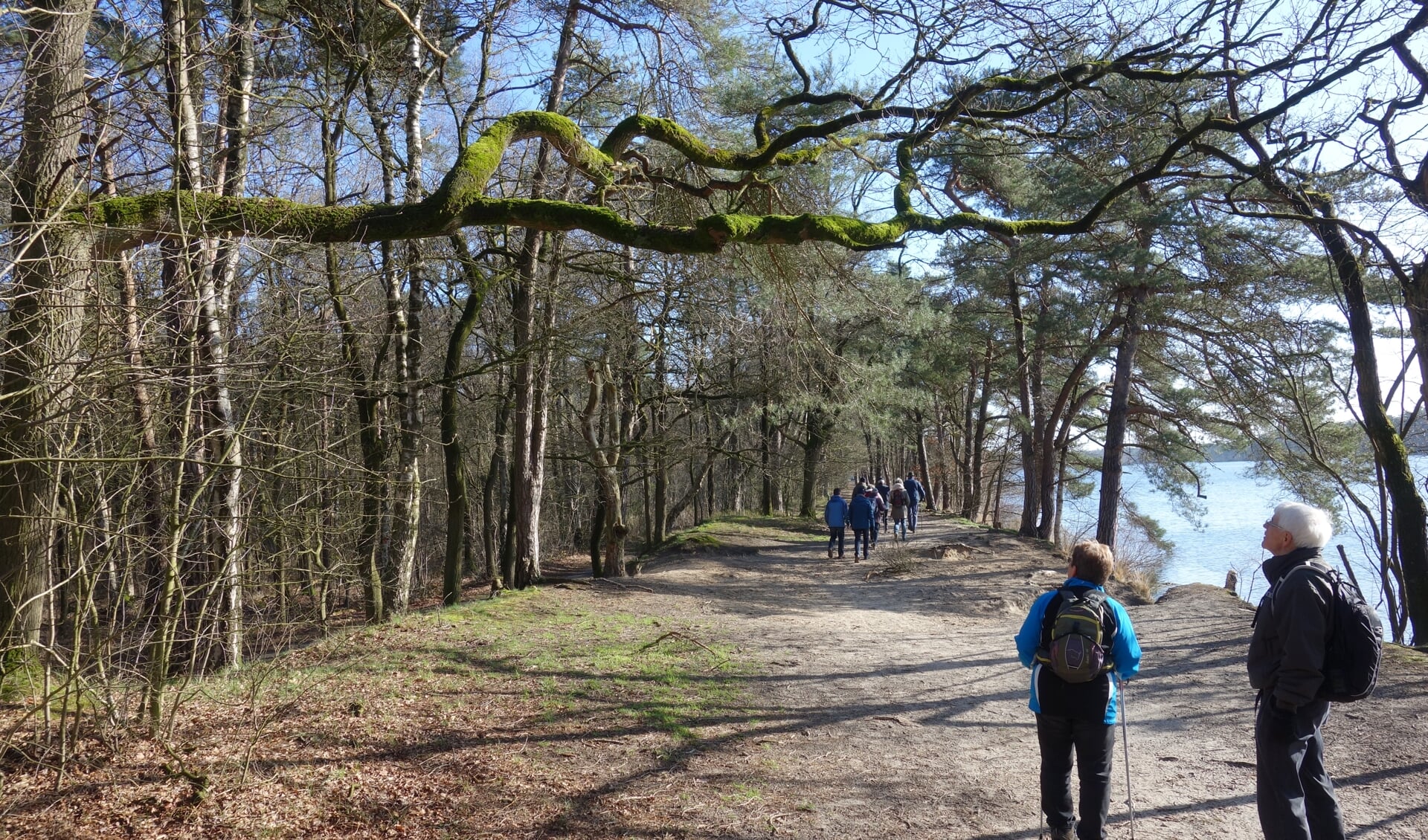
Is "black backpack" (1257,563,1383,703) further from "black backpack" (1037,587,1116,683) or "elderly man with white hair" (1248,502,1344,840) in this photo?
"black backpack" (1037,587,1116,683)

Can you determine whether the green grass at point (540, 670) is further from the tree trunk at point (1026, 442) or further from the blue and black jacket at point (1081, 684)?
the tree trunk at point (1026, 442)

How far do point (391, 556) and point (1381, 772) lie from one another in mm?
10246

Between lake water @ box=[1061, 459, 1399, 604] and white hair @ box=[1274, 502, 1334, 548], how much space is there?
9.54 meters

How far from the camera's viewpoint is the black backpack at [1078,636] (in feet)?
11.4

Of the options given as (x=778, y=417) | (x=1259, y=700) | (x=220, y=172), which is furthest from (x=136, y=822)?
(x=778, y=417)

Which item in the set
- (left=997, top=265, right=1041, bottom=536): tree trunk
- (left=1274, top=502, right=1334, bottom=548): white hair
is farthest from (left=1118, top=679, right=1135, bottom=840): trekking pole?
(left=997, top=265, right=1041, bottom=536): tree trunk

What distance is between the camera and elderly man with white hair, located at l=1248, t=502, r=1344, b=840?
3.26 m

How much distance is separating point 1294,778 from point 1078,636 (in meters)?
1.01

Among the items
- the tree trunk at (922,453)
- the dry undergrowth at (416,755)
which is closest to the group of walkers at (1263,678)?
the dry undergrowth at (416,755)

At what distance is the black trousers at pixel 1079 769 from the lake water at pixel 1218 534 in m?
9.70

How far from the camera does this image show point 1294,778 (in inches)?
132

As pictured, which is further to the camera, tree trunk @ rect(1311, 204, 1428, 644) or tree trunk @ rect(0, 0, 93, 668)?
tree trunk @ rect(1311, 204, 1428, 644)

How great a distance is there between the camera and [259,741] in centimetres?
471

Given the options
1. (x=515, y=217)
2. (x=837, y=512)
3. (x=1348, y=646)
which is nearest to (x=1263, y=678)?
(x=1348, y=646)
